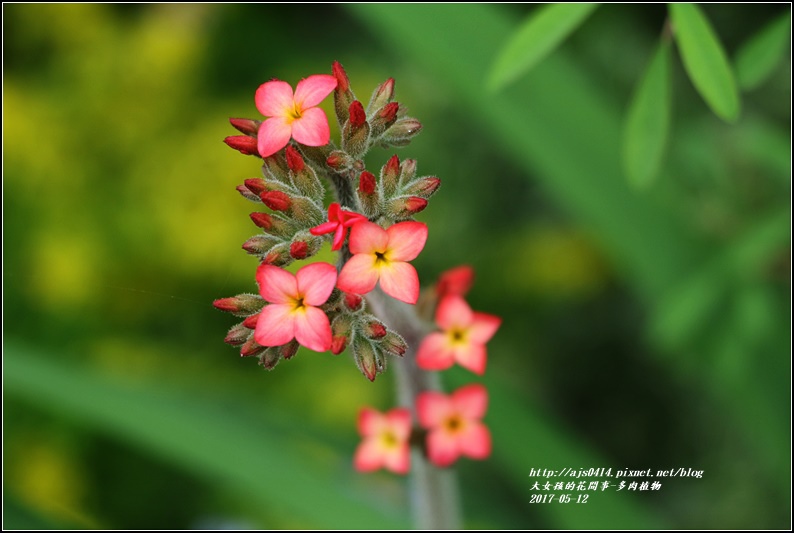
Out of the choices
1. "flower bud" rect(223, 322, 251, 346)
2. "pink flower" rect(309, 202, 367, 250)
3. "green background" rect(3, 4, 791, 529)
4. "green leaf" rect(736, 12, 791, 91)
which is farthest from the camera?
"green background" rect(3, 4, 791, 529)

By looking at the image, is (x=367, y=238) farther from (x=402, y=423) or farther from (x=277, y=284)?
(x=402, y=423)

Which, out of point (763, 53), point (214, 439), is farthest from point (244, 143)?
point (214, 439)

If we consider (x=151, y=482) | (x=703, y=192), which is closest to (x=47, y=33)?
(x=151, y=482)

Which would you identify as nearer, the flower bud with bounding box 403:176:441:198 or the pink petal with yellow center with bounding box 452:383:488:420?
the flower bud with bounding box 403:176:441:198

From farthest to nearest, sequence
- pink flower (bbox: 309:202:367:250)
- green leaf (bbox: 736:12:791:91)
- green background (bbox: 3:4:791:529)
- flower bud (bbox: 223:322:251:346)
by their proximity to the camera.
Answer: green background (bbox: 3:4:791:529), green leaf (bbox: 736:12:791:91), flower bud (bbox: 223:322:251:346), pink flower (bbox: 309:202:367:250)

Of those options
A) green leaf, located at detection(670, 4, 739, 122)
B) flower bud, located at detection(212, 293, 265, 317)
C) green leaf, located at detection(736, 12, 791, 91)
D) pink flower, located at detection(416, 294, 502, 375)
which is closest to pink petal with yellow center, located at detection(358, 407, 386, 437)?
pink flower, located at detection(416, 294, 502, 375)

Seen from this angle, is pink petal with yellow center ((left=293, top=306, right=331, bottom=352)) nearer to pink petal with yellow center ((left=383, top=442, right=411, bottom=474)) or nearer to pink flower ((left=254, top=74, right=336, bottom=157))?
pink flower ((left=254, top=74, right=336, bottom=157))

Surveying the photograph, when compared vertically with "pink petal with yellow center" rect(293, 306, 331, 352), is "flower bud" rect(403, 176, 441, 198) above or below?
above
